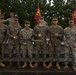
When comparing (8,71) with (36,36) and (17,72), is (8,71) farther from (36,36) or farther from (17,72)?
(36,36)

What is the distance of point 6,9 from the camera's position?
23797 millimetres

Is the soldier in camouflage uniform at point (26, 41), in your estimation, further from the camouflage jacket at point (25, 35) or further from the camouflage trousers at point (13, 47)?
the camouflage trousers at point (13, 47)

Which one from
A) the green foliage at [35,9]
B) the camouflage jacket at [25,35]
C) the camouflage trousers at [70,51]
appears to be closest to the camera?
the camouflage trousers at [70,51]

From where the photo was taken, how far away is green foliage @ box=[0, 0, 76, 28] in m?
24.0

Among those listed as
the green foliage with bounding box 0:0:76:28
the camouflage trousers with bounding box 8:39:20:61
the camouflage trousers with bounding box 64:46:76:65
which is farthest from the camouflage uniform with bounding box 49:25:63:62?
the green foliage with bounding box 0:0:76:28

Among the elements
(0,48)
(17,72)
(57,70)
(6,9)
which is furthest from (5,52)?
(6,9)

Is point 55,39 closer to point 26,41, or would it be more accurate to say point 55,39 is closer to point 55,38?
point 55,38

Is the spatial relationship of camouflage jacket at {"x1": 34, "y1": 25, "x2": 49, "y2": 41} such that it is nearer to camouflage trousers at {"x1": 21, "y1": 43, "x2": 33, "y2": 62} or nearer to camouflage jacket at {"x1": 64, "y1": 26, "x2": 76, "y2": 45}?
camouflage trousers at {"x1": 21, "y1": 43, "x2": 33, "y2": 62}

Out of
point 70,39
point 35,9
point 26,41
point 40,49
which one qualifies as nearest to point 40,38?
point 40,49

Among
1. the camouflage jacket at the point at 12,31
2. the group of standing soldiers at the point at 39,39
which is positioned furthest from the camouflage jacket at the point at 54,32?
the camouflage jacket at the point at 12,31

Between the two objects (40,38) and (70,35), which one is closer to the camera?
A: (70,35)

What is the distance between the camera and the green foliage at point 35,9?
947 inches

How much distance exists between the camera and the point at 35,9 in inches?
982

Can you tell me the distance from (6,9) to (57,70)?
1385 cm
